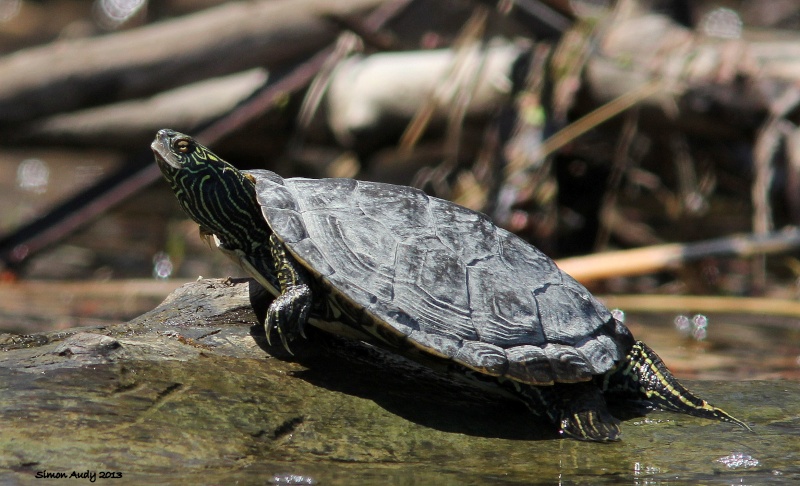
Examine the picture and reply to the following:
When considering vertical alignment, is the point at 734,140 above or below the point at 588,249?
above

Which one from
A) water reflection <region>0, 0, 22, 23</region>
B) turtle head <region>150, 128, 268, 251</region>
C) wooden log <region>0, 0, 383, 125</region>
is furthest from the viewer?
water reflection <region>0, 0, 22, 23</region>

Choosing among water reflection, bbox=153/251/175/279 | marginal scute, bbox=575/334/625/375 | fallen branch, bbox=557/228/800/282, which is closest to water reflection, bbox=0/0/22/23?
water reflection, bbox=153/251/175/279

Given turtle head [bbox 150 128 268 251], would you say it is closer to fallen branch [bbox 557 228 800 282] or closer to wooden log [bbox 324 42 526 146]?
fallen branch [bbox 557 228 800 282]

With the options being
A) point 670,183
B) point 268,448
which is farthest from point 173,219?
point 268,448

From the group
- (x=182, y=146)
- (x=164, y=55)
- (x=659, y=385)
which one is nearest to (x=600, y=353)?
(x=659, y=385)

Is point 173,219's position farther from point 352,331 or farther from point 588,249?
point 352,331

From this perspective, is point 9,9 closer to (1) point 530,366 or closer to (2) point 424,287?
(2) point 424,287
